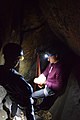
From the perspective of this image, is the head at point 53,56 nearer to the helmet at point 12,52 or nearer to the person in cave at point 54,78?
the person in cave at point 54,78

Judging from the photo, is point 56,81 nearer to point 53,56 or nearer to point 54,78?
point 54,78

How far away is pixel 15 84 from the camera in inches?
181

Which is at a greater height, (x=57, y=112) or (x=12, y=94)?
(x=12, y=94)

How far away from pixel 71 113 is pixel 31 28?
148 inches

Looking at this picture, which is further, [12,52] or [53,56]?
[53,56]

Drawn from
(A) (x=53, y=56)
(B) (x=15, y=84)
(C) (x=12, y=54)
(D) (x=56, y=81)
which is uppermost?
(C) (x=12, y=54)

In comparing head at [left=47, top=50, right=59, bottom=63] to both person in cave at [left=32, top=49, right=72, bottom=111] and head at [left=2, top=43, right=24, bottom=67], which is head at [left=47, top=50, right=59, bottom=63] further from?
head at [left=2, top=43, right=24, bottom=67]

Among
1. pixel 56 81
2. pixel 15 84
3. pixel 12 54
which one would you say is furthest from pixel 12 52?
pixel 56 81

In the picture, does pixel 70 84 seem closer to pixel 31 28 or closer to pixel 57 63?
pixel 57 63

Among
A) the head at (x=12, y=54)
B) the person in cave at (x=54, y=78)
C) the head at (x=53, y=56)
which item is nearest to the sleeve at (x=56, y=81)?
the person in cave at (x=54, y=78)

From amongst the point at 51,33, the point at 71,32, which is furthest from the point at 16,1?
the point at 71,32

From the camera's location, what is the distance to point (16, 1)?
10.4m

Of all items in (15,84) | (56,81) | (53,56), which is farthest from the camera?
(56,81)

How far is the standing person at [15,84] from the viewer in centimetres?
457
